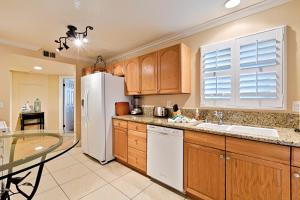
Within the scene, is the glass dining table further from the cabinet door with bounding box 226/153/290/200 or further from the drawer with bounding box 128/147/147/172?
the cabinet door with bounding box 226/153/290/200

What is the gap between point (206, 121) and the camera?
2.17 m

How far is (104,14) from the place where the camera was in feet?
6.35

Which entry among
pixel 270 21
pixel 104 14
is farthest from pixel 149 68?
pixel 270 21

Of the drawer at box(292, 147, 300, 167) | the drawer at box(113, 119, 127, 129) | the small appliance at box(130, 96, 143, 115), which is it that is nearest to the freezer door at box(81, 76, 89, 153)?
the drawer at box(113, 119, 127, 129)

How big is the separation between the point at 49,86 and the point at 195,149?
225 inches

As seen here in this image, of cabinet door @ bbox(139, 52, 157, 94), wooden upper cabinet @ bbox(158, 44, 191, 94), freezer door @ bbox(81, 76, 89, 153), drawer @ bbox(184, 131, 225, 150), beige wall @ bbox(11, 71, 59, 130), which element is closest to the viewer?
drawer @ bbox(184, 131, 225, 150)

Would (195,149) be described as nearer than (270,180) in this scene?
No

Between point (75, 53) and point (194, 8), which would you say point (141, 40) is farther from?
point (75, 53)

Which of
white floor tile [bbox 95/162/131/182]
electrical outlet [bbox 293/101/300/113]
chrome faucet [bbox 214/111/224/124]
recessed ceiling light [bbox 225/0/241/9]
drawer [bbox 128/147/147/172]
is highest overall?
recessed ceiling light [bbox 225/0/241/9]

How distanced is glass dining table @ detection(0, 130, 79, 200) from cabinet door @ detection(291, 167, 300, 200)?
1863 millimetres

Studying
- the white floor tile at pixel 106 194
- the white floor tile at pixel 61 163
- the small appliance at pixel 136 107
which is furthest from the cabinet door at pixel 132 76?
the white floor tile at pixel 61 163

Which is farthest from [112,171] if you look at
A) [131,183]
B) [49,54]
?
[49,54]

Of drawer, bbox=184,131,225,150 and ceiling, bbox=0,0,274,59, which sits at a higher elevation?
ceiling, bbox=0,0,274,59

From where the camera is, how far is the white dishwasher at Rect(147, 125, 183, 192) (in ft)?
6.10
